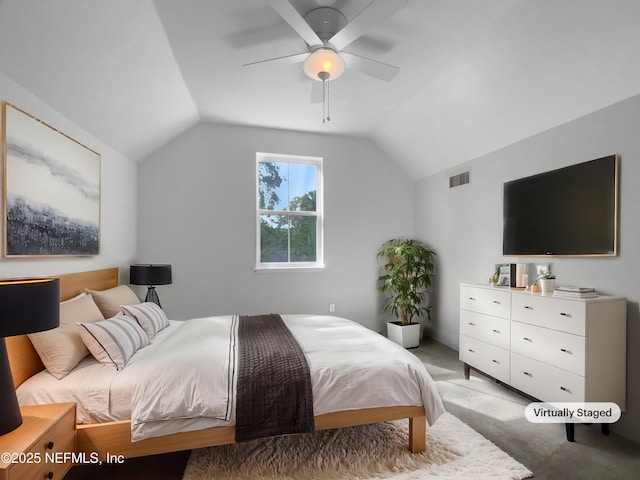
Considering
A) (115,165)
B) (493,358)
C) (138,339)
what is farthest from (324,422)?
(115,165)

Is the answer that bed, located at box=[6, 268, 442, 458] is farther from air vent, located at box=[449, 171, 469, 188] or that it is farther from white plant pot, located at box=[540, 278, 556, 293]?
air vent, located at box=[449, 171, 469, 188]

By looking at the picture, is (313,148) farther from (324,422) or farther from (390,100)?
(324,422)

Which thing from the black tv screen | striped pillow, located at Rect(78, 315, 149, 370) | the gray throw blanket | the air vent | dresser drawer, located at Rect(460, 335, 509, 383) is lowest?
dresser drawer, located at Rect(460, 335, 509, 383)

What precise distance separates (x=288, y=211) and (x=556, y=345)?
3174 millimetres

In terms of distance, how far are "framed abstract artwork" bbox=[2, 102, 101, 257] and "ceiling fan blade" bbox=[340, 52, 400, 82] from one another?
2.03 metres

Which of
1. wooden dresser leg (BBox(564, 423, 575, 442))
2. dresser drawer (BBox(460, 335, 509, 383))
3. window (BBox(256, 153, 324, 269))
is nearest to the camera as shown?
wooden dresser leg (BBox(564, 423, 575, 442))

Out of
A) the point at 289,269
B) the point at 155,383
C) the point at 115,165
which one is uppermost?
the point at 115,165

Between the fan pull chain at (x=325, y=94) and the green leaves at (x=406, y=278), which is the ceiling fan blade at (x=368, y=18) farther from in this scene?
the green leaves at (x=406, y=278)

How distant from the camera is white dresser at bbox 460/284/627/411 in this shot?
2.15 m

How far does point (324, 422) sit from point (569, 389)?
1672 millimetres

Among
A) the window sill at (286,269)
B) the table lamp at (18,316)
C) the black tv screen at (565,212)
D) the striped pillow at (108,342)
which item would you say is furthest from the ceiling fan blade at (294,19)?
the window sill at (286,269)

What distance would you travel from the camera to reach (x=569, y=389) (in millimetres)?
2223

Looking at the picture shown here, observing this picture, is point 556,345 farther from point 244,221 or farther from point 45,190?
point 45,190

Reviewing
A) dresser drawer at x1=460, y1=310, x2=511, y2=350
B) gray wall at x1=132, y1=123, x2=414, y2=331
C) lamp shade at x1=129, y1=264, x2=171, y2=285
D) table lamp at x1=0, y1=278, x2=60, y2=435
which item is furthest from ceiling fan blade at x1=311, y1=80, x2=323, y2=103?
dresser drawer at x1=460, y1=310, x2=511, y2=350
